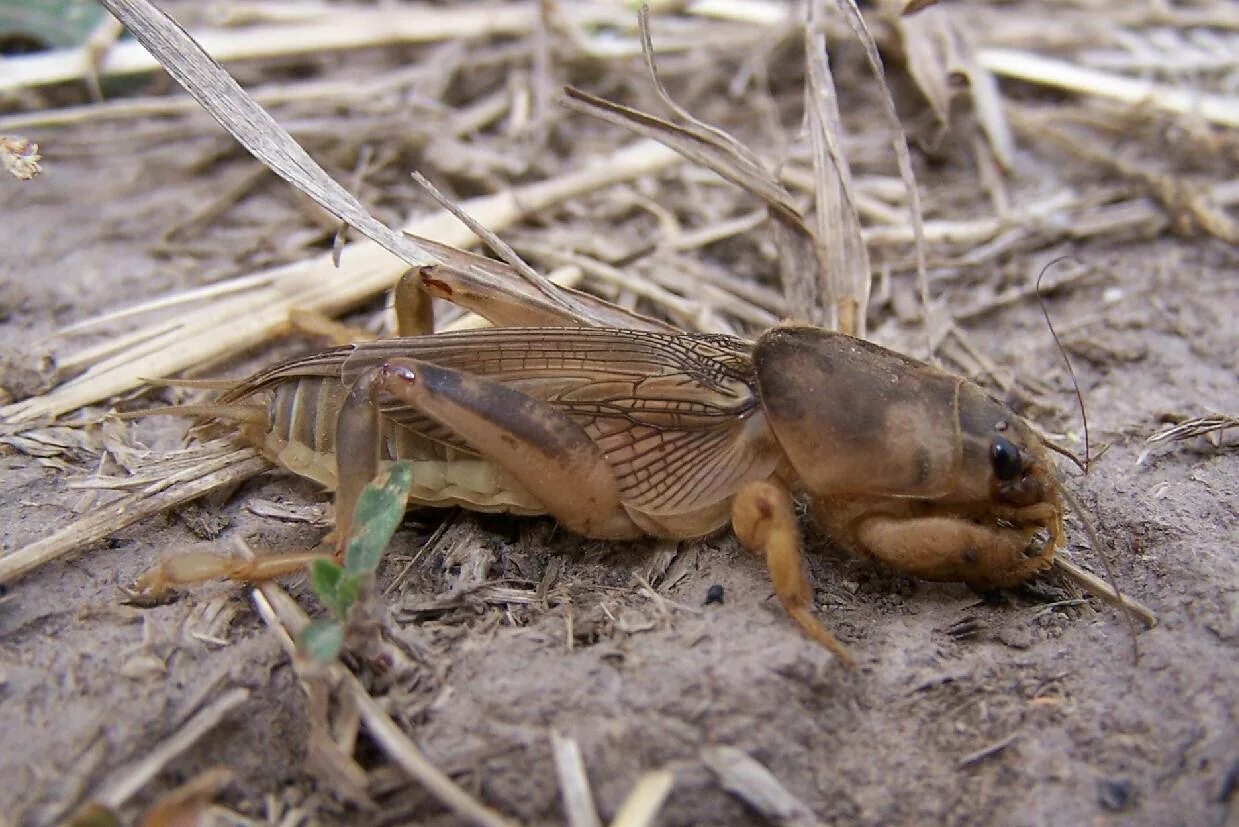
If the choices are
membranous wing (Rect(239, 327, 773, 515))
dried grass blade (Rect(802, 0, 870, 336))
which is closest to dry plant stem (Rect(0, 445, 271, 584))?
membranous wing (Rect(239, 327, 773, 515))

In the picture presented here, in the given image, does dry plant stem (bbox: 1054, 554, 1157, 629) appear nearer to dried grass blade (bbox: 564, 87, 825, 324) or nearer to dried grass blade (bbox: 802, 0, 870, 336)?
dried grass blade (bbox: 802, 0, 870, 336)

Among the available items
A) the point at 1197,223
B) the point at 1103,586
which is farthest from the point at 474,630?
the point at 1197,223

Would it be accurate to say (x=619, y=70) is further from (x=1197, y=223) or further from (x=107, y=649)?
(x=107, y=649)

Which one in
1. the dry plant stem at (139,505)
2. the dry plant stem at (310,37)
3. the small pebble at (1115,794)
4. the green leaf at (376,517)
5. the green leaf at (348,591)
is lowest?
the small pebble at (1115,794)

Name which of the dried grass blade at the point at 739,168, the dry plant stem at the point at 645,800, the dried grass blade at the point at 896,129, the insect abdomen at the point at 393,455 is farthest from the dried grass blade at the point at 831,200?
the dry plant stem at the point at 645,800

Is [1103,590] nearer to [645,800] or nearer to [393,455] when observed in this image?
[645,800]

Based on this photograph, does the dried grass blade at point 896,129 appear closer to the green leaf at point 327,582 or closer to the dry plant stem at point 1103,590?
the dry plant stem at point 1103,590
